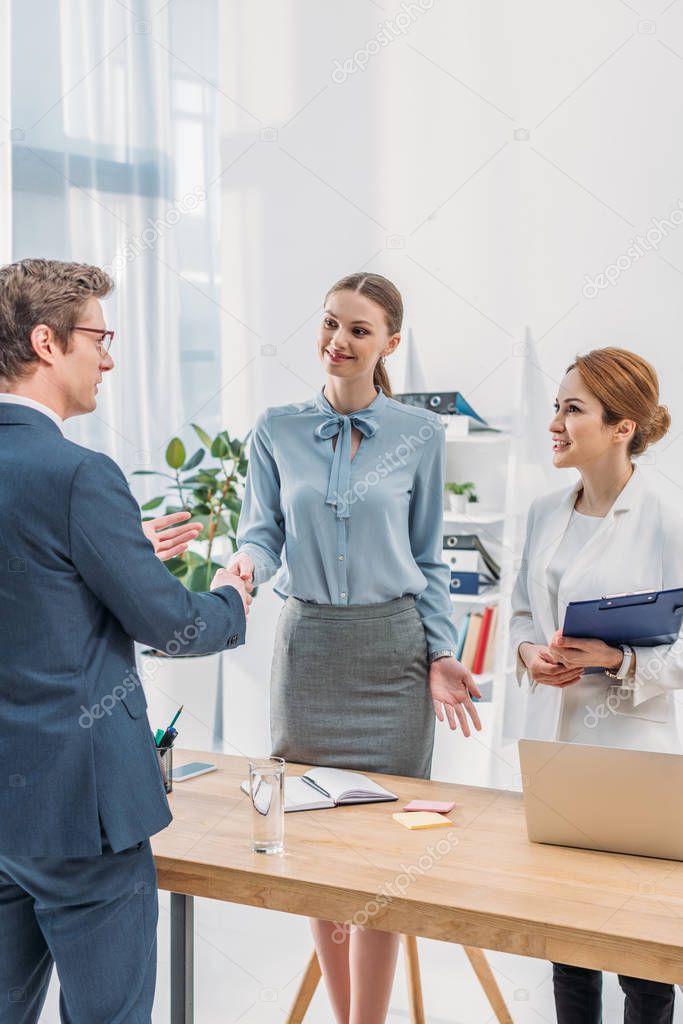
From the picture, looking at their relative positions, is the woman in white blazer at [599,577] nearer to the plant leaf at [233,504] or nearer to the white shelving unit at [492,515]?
the white shelving unit at [492,515]

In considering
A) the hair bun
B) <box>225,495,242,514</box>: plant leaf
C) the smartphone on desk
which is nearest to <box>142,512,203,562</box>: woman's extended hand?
the smartphone on desk

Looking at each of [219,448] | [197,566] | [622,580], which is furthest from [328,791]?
[219,448]

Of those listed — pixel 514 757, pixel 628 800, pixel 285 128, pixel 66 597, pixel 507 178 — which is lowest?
pixel 514 757

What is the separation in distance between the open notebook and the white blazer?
0.40 metres

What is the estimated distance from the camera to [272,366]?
14.7 feet

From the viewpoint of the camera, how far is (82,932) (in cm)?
138

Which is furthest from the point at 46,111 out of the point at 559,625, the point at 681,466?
the point at 559,625

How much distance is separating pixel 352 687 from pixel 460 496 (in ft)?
6.15

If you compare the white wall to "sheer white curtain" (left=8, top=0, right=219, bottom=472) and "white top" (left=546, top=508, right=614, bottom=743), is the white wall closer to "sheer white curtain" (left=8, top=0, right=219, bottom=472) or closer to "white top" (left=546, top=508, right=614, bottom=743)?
"sheer white curtain" (left=8, top=0, right=219, bottom=472)

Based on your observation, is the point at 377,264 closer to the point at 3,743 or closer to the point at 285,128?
the point at 285,128

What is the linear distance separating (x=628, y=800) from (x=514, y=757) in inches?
95.5

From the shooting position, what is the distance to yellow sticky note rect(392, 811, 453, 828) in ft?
5.55

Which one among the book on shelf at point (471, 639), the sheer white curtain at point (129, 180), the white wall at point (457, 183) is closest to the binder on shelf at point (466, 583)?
the book on shelf at point (471, 639)

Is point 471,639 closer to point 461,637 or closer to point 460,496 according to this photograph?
point 461,637
